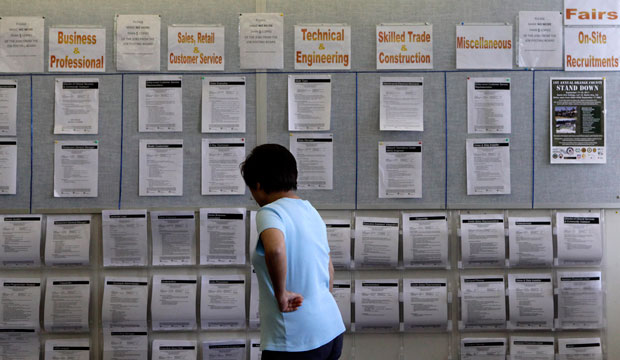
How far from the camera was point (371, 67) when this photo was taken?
2127 mm

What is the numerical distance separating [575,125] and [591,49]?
0.35 metres

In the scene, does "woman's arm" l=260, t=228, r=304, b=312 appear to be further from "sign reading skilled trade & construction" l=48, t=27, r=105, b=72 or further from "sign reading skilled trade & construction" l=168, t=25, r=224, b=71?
"sign reading skilled trade & construction" l=48, t=27, r=105, b=72

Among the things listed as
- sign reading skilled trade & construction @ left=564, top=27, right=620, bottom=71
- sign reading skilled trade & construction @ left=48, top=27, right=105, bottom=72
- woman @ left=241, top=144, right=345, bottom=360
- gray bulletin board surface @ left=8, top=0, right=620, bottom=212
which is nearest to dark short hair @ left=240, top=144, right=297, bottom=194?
woman @ left=241, top=144, right=345, bottom=360

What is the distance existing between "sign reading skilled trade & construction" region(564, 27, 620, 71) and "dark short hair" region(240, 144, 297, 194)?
4.83 feet

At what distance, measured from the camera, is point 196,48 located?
2.12 meters

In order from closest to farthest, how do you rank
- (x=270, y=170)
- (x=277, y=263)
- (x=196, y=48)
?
(x=277, y=263) < (x=270, y=170) < (x=196, y=48)

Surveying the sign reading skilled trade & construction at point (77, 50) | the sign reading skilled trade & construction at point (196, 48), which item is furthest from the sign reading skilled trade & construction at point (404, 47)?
the sign reading skilled trade & construction at point (77, 50)

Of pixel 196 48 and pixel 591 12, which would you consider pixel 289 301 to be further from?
pixel 591 12

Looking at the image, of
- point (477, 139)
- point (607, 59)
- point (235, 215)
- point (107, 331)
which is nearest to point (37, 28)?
point (235, 215)

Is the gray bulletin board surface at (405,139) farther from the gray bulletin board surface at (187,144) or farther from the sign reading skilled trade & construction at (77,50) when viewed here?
the sign reading skilled trade & construction at (77,50)

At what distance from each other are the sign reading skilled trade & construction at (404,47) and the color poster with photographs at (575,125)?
0.58 meters

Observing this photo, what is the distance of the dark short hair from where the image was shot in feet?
4.58

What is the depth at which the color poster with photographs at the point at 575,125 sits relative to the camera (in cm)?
213

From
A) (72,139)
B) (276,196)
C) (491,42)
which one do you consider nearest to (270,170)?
(276,196)
